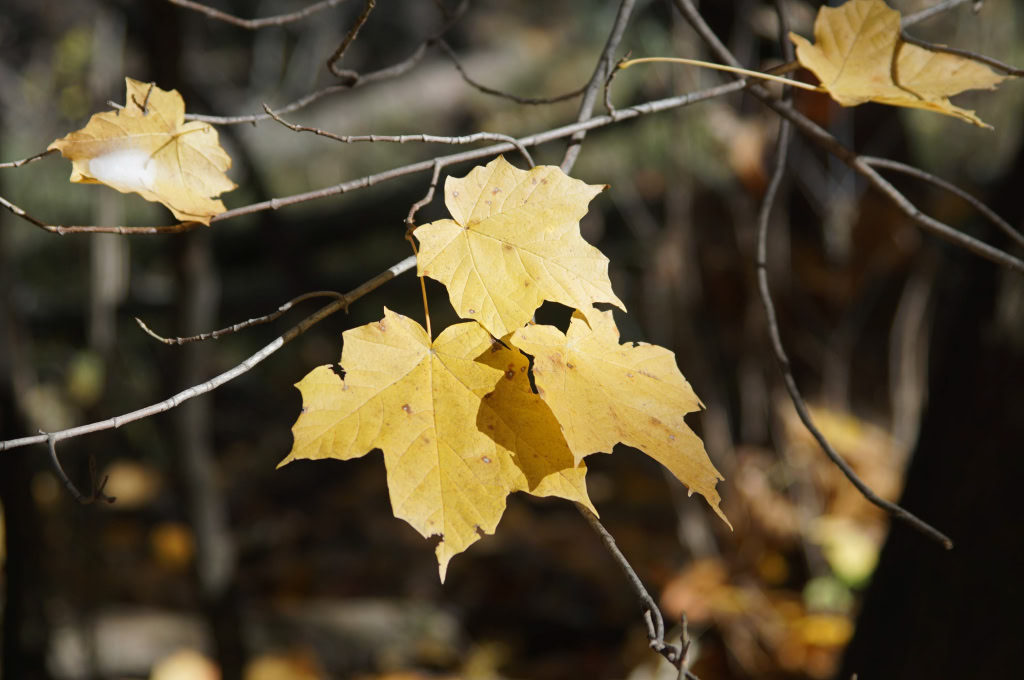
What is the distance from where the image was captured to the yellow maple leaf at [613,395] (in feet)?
1.49

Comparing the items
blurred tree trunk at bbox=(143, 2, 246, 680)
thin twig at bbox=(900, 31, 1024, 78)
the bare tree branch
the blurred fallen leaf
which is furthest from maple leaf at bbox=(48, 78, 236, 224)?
the blurred fallen leaf

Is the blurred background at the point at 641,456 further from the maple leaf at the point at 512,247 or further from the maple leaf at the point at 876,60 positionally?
the maple leaf at the point at 876,60

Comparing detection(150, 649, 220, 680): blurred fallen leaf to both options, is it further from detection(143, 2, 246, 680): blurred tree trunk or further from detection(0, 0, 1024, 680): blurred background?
detection(143, 2, 246, 680): blurred tree trunk

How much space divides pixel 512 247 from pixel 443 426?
0.44 ft

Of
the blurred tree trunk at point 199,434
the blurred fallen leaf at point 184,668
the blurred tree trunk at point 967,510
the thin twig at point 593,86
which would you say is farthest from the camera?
the blurred fallen leaf at point 184,668

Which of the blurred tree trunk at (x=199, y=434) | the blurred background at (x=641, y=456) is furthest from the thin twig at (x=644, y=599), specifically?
the blurred tree trunk at (x=199, y=434)

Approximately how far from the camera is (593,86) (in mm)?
607

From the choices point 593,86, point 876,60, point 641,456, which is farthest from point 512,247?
point 641,456

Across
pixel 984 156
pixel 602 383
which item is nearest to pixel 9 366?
pixel 602 383

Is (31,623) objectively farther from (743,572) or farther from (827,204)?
(827,204)

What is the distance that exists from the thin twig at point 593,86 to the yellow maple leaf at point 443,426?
7.3 inches

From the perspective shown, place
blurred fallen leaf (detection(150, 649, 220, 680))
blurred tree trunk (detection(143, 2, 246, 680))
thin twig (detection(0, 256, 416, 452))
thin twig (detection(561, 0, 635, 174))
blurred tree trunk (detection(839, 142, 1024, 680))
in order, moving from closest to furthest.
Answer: thin twig (detection(0, 256, 416, 452))
thin twig (detection(561, 0, 635, 174))
blurred tree trunk (detection(839, 142, 1024, 680))
blurred tree trunk (detection(143, 2, 246, 680))
blurred fallen leaf (detection(150, 649, 220, 680))

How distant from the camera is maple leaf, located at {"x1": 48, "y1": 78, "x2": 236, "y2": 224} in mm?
500

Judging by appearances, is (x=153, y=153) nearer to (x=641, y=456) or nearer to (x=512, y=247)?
Answer: (x=512, y=247)
